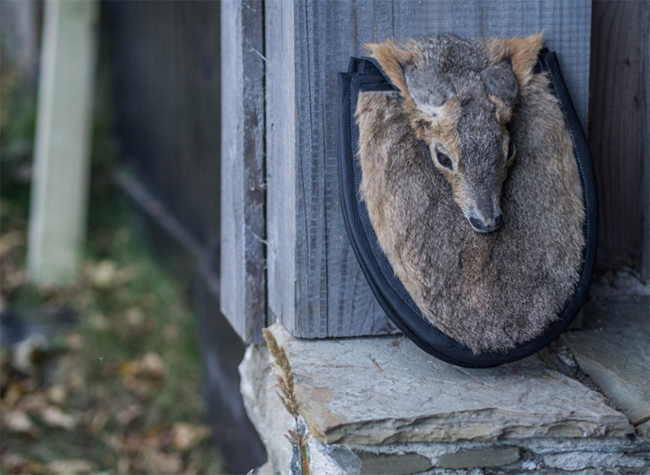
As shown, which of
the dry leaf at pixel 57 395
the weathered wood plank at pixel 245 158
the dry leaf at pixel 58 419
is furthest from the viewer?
the dry leaf at pixel 57 395

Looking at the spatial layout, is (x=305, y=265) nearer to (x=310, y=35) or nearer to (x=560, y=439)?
(x=310, y=35)

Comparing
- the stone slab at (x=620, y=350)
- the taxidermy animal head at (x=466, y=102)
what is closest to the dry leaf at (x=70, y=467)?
the stone slab at (x=620, y=350)

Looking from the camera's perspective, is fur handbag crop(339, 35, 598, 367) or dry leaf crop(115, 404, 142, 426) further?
dry leaf crop(115, 404, 142, 426)

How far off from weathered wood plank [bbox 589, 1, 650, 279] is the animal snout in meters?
0.77

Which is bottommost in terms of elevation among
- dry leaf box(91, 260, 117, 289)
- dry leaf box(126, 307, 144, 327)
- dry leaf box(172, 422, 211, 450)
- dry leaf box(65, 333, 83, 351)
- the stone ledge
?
dry leaf box(172, 422, 211, 450)

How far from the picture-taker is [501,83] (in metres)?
1.76

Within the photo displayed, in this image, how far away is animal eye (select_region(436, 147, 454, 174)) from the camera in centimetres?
171

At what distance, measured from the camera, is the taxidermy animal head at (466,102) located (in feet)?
5.50

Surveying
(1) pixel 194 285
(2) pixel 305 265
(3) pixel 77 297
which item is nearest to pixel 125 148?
(3) pixel 77 297

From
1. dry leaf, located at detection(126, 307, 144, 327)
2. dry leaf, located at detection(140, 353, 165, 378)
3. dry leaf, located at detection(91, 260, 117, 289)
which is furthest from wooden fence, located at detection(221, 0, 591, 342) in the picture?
dry leaf, located at detection(91, 260, 117, 289)

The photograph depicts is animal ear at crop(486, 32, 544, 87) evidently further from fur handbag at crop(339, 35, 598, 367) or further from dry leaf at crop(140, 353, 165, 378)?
dry leaf at crop(140, 353, 165, 378)

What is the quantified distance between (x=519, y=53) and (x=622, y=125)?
0.64 meters

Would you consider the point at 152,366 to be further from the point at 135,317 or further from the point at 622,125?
the point at 622,125

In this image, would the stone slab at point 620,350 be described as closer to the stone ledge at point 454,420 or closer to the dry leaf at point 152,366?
the stone ledge at point 454,420
